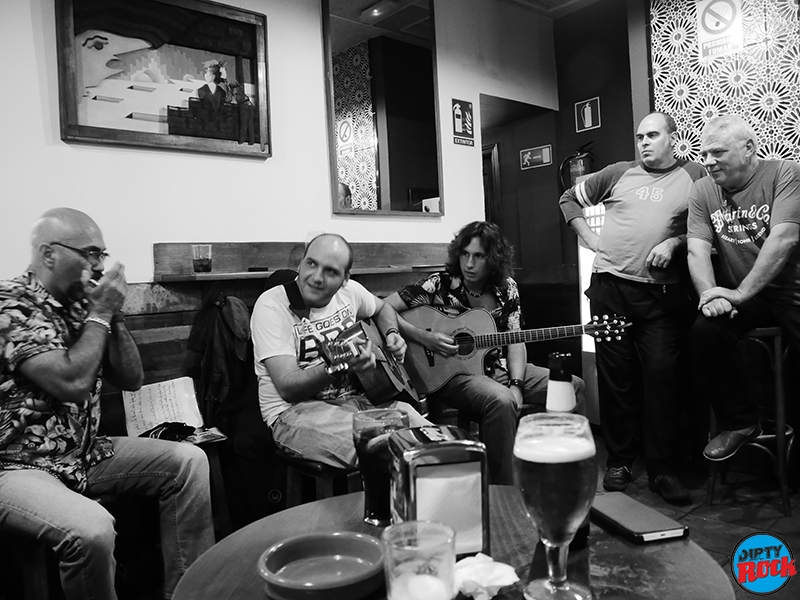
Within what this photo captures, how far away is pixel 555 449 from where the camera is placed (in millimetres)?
731

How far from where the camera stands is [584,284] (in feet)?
12.2

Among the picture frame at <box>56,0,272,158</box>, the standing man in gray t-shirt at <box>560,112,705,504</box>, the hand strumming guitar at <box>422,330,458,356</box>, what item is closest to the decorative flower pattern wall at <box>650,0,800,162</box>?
the standing man in gray t-shirt at <box>560,112,705,504</box>

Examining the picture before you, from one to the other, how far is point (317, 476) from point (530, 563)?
3.65 feet

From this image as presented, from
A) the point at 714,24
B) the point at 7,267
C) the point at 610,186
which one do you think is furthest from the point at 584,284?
the point at 7,267

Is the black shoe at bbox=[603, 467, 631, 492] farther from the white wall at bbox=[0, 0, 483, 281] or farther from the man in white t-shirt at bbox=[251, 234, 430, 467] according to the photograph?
the white wall at bbox=[0, 0, 483, 281]

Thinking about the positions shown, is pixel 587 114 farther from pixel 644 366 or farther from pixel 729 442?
pixel 729 442

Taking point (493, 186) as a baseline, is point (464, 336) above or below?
below

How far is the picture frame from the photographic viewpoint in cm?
235

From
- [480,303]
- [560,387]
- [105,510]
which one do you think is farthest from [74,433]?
[480,303]

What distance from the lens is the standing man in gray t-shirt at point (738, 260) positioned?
235 cm

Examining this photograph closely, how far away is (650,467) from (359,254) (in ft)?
5.86

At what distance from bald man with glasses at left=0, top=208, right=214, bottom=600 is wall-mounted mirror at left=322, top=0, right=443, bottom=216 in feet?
5.17

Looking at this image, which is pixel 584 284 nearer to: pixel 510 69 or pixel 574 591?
pixel 510 69

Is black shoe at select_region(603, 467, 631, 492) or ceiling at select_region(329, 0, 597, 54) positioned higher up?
ceiling at select_region(329, 0, 597, 54)
